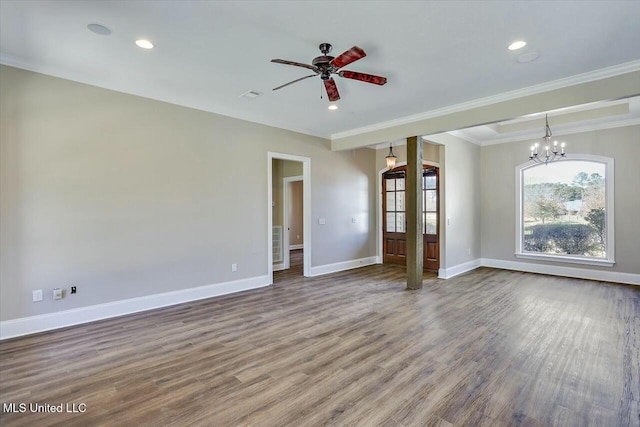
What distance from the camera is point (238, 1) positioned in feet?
7.64

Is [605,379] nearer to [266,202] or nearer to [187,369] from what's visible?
[187,369]

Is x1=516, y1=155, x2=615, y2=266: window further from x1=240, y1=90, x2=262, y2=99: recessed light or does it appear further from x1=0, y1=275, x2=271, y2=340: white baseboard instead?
x1=0, y1=275, x2=271, y2=340: white baseboard

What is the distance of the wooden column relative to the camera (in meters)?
5.23

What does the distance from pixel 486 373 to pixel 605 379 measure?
0.93m

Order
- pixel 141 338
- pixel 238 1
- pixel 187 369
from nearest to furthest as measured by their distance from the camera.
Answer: pixel 238 1 → pixel 187 369 → pixel 141 338

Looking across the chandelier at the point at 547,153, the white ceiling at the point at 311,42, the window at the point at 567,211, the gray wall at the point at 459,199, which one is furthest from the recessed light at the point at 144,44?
the window at the point at 567,211

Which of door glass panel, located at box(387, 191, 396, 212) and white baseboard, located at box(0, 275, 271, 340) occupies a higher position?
door glass panel, located at box(387, 191, 396, 212)

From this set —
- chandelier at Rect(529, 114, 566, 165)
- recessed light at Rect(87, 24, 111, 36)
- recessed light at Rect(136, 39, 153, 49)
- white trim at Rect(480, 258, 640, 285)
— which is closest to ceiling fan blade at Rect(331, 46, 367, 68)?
recessed light at Rect(136, 39, 153, 49)

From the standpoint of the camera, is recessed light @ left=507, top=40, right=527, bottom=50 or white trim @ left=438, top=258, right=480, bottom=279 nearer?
recessed light @ left=507, top=40, right=527, bottom=50

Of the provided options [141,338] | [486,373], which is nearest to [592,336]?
[486,373]

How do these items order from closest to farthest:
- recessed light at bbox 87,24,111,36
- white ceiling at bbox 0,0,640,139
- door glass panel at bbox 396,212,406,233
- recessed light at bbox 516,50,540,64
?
1. white ceiling at bbox 0,0,640,139
2. recessed light at bbox 87,24,111,36
3. recessed light at bbox 516,50,540,64
4. door glass panel at bbox 396,212,406,233

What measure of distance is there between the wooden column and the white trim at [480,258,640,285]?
3116 millimetres

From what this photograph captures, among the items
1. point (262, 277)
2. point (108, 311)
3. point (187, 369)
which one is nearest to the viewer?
point (187, 369)

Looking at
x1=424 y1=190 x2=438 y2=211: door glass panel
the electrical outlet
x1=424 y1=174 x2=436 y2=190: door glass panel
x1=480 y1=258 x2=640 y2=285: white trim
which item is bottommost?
x1=480 y1=258 x2=640 y2=285: white trim
